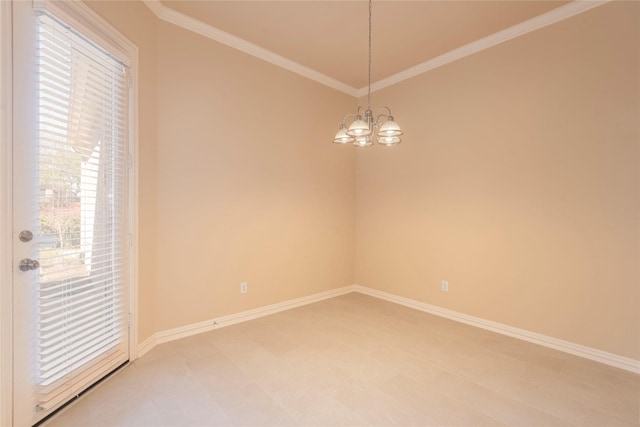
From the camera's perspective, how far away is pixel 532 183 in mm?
2908

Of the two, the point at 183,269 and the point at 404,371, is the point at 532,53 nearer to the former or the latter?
the point at 404,371

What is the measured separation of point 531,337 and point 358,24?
346 cm

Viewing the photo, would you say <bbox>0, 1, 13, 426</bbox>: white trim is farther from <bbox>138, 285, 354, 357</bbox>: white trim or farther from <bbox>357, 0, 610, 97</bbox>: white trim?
<bbox>357, 0, 610, 97</bbox>: white trim

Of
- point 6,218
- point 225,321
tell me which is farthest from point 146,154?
point 225,321

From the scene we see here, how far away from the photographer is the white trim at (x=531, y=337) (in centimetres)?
246

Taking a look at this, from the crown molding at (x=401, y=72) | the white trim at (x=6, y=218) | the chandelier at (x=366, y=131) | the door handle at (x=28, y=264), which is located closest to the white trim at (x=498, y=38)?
the crown molding at (x=401, y=72)

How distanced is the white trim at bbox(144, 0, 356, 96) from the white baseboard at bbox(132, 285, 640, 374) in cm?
287

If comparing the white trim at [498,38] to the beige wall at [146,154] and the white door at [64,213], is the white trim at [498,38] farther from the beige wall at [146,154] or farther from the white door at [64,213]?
the white door at [64,213]

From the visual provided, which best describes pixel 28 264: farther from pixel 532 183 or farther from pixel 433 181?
pixel 532 183

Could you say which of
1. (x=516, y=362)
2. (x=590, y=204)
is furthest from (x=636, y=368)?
(x=590, y=204)

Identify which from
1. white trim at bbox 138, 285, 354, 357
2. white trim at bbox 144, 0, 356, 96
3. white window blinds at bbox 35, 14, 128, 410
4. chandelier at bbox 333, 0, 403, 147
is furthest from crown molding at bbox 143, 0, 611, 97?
white trim at bbox 138, 285, 354, 357

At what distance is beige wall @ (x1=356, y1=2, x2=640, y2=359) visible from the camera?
247cm

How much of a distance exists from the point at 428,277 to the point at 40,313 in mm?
3559

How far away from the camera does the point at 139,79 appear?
2.49 m
